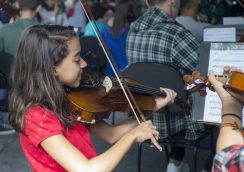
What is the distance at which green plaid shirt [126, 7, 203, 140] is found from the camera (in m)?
3.18

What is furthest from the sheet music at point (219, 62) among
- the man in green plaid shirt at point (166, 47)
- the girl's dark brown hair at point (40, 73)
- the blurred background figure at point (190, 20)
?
the blurred background figure at point (190, 20)

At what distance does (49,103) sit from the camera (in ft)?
6.36

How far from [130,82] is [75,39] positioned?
0.58 meters

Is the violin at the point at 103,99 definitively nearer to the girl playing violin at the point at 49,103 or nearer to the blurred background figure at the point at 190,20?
the girl playing violin at the point at 49,103

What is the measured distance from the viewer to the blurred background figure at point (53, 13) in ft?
27.8

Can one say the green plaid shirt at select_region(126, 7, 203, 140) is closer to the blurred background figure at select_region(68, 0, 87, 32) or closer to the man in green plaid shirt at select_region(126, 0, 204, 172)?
the man in green plaid shirt at select_region(126, 0, 204, 172)

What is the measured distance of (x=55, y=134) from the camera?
1850 millimetres

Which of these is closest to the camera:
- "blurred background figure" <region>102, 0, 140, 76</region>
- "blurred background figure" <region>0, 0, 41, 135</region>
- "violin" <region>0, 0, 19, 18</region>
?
"blurred background figure" <region>0, 0, 41, 135</region>

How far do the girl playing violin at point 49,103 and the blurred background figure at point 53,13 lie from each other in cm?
639

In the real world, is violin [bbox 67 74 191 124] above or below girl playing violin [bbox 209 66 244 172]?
below

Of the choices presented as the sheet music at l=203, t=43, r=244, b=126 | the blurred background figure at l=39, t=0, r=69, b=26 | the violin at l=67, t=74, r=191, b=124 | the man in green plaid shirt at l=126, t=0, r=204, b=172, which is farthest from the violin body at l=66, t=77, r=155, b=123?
the blurred background figure at l=39, t=0, r=69, b=26

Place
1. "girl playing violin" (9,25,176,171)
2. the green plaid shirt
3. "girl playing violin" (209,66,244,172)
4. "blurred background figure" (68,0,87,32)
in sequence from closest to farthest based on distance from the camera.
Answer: "girl playing violin" (209,66,244,172)
"girl playing violin" (9,25,176,171)
the green plaid shirt
"blurred background figure" (68,0,87,32)

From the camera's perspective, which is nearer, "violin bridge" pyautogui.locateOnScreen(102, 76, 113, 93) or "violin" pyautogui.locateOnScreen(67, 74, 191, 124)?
"violin" pyautogui.locateOnScreen(67, 74, 191, 124)

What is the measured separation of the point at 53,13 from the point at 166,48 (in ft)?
20.2
